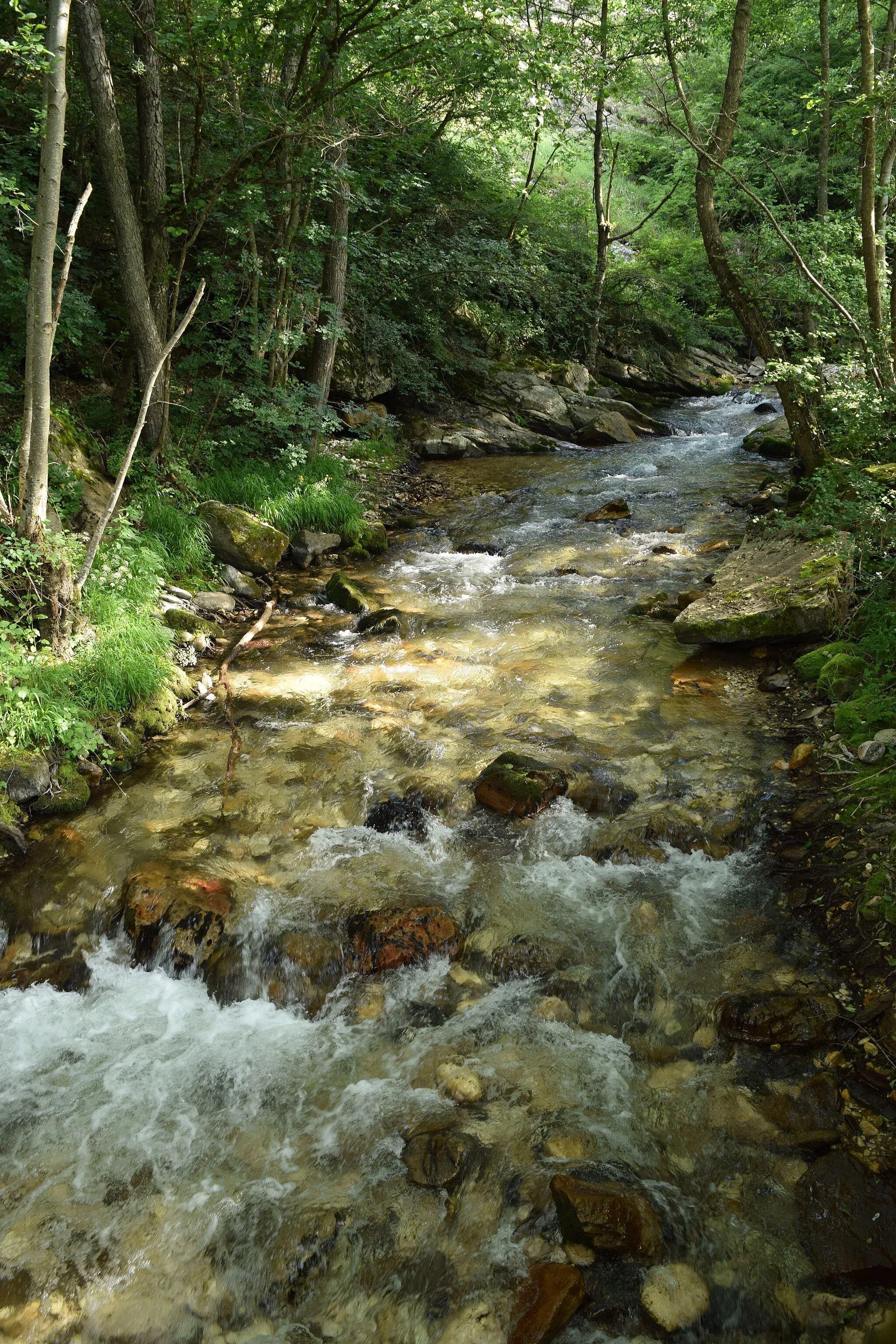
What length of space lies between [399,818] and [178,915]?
153cm

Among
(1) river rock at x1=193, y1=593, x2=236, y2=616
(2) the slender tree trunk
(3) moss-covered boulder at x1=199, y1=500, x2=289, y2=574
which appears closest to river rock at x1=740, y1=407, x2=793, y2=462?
(2) the slender tree trunk

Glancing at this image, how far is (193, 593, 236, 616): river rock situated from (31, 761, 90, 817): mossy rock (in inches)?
111

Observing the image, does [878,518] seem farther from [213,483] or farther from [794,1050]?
[213,483]

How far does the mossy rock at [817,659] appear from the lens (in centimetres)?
585

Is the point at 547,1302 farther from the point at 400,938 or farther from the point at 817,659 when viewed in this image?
the point at 817,659

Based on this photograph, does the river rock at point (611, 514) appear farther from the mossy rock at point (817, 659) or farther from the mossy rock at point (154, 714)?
the mossy rock at point (154, 714)

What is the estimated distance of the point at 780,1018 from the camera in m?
3.43

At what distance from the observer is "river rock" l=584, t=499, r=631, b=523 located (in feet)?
36.4

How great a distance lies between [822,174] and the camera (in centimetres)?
1412

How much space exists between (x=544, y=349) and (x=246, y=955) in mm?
17384

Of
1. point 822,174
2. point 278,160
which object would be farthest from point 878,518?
point 822,174

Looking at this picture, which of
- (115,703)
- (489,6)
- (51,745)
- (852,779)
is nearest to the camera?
(852,779)

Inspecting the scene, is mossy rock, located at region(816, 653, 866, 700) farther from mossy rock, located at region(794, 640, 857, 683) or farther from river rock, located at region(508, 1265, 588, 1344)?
river rock, located at region(508, 1265, 588, 1344)

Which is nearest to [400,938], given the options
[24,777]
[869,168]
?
[24,777]
